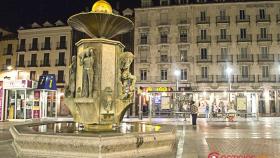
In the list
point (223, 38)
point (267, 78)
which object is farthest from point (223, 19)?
point (267, 78)

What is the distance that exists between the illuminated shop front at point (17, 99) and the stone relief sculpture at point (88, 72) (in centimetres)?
1821

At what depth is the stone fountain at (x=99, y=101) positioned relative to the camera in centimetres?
727

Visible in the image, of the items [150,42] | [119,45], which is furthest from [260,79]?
[119,45]

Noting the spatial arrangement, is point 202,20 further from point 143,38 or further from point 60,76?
point 60,76

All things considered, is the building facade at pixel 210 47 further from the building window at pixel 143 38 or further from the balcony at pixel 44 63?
the balcony at pixel 44 63

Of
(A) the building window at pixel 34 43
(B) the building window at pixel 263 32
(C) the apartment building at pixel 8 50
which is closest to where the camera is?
(B) the building window at pixel 263 32

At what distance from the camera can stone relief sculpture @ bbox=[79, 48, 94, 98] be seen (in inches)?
373

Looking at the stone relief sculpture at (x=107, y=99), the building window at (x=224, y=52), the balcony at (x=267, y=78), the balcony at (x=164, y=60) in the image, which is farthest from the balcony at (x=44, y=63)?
the stone relief sculpture at (x=107, y=99)

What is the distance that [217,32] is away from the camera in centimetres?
4503

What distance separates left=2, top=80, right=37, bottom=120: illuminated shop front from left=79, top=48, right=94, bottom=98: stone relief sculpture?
59.8 ft

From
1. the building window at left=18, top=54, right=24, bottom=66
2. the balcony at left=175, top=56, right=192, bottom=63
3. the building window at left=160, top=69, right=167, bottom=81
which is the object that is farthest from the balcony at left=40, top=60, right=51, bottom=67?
the balcony at left=175, top=56, right=192, bottom=63

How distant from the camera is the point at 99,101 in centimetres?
942

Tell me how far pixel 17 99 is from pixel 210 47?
29.6m

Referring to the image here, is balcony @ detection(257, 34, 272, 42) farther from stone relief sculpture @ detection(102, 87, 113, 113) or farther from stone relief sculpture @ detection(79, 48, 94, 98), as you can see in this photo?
stone relief sculpture @ detection(79, 48, 94, 98)
